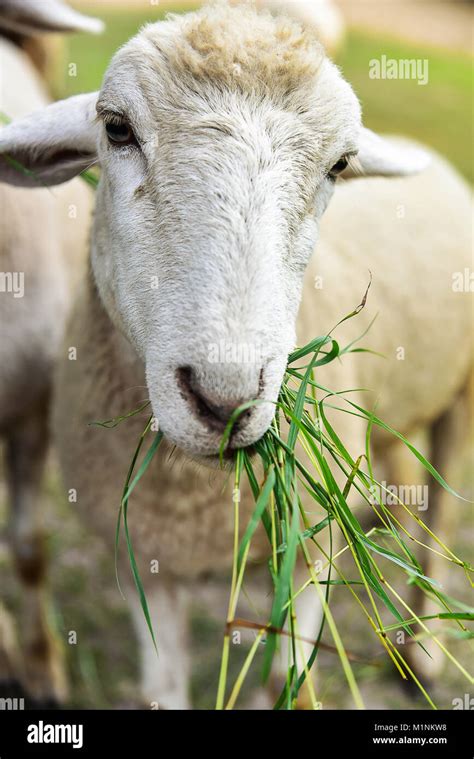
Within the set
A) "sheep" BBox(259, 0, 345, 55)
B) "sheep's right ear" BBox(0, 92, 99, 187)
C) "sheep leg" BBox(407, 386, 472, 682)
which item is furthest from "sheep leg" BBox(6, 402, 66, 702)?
"sheep" BBox(259, 0, 345, 55)

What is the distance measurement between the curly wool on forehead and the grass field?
23.0 feet

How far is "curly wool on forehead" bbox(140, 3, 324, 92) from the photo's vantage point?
1.93 metres

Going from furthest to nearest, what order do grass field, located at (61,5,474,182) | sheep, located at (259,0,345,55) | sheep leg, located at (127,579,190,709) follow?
grass field, located at (61,5,474,182)
sheep, located at (259,0,345,55)
sheep leg, located at (127,579,190,709)

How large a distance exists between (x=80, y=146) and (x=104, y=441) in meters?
0.92

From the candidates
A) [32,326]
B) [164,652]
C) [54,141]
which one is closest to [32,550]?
[164,652]

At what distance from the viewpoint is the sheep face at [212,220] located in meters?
1.76

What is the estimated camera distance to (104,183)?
90.0 inches

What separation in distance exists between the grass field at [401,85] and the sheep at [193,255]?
21.5 ft

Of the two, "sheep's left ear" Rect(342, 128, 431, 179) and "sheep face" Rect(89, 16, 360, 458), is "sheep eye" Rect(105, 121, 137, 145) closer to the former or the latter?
"sheep face" Rect(89, 16, 360, 458)

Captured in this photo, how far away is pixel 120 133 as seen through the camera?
2088 mm

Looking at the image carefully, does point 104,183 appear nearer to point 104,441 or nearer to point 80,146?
point 80,146

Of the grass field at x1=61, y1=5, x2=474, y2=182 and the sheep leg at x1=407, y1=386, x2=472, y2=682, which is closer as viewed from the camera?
the sheep leg at x1=407, y1=386, x2=472, y2=682

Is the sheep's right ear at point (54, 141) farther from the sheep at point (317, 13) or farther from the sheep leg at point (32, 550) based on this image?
the sheep at point (317, 13)

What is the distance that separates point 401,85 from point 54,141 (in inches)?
362
